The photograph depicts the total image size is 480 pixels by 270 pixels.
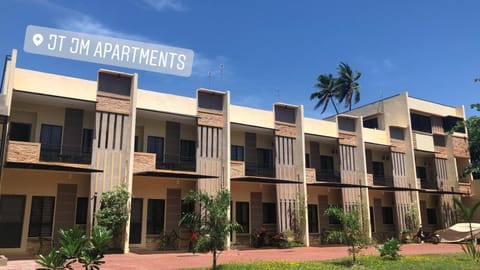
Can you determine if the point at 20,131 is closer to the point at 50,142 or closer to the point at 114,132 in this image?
the point at 50,142

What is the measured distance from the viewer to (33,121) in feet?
64.3

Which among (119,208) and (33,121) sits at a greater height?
(33,121)

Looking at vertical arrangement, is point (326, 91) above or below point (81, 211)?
above

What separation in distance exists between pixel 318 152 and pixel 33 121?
17.4 meters

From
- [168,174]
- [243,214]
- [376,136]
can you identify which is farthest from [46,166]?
[376,136]

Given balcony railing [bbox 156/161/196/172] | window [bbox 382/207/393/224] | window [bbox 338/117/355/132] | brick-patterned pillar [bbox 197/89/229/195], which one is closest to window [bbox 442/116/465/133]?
window [bbox 382/207/393/224]

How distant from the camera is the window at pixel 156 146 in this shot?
22.1 m

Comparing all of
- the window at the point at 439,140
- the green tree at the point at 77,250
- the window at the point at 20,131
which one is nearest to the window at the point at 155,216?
the window at the point at 20,131

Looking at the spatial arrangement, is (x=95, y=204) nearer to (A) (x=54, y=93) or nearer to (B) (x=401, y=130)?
(A) (x=54, y=93)

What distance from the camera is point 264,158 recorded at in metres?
26.0

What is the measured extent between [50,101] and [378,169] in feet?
74.0

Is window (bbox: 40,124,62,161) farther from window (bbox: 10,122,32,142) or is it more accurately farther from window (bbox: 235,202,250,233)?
window (bbox: 235,202,250,233)

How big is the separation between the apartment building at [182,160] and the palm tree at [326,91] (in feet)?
50.2

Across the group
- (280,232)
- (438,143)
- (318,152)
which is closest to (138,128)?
(280,232)
